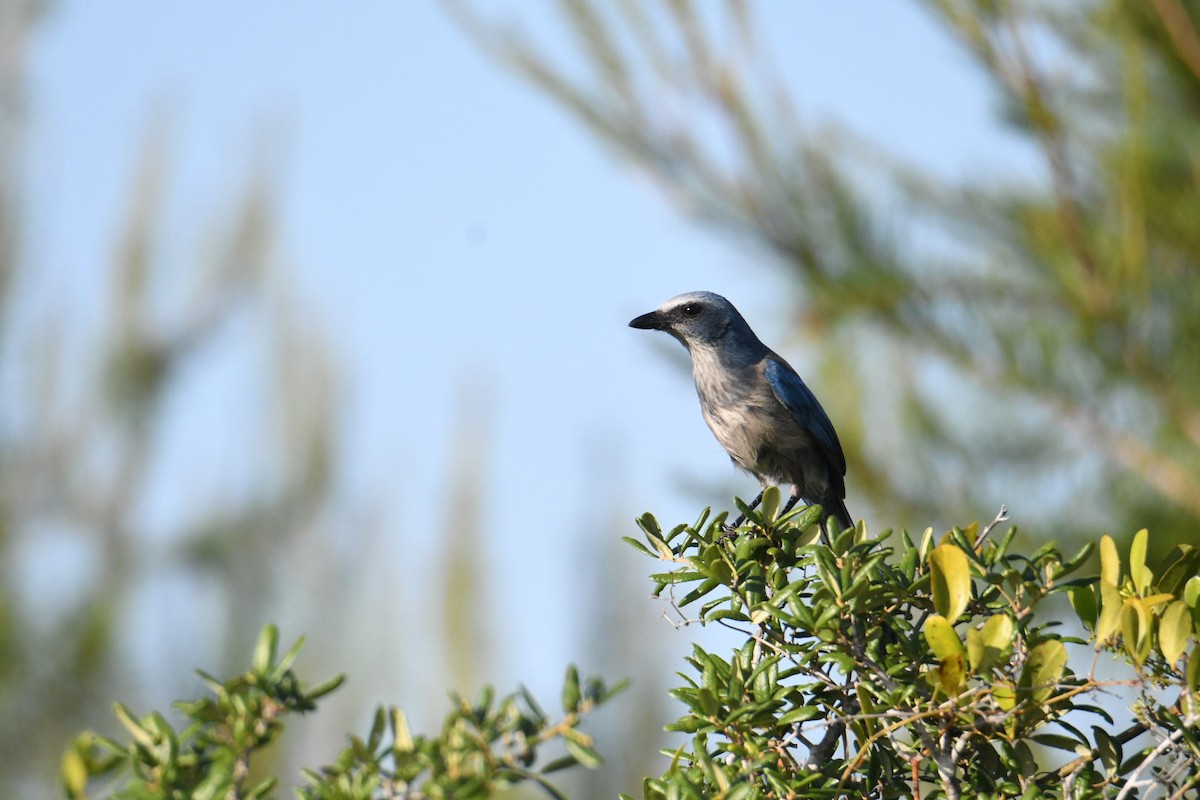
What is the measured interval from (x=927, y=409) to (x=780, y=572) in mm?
3182

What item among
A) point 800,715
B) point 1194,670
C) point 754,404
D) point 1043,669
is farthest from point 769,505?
point 754,404

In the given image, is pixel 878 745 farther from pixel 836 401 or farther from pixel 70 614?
pixel 70 614

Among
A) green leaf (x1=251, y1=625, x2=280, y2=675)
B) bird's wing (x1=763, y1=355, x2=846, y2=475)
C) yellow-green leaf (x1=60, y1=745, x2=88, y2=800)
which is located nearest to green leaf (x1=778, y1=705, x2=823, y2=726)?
green leaf (x1=251, y1=625, x2=280, y2=675)

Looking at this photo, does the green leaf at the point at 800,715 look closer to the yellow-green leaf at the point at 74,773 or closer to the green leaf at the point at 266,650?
the green leaf at the point at 266,650

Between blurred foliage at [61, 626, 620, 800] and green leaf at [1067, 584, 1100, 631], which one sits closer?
green leaf at [1067, 584, 1100, 631]

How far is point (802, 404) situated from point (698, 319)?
17.3 inches

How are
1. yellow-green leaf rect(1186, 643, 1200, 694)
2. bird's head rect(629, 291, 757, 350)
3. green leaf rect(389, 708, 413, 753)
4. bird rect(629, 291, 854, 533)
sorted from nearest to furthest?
yellow-green leaf rect(1186, 643, 1200, 694), green leaf rect(389, 708, 413, 753), bird rect(629, 291, 854, 533), bird's head rect(629, 291, 757, 350)

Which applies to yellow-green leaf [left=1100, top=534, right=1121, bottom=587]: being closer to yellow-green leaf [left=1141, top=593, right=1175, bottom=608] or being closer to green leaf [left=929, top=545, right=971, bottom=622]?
yellow-green leaf [left=1141, top=593, right=1175, bottom=608]

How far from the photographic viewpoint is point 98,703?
494 inches

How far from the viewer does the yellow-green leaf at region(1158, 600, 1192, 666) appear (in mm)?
1623

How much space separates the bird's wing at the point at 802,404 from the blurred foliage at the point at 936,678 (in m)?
2.15

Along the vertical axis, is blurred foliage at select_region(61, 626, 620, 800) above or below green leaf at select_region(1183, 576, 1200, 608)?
below

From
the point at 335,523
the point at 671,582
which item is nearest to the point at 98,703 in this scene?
the point at 335,523

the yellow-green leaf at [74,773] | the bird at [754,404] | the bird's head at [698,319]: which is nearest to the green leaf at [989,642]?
the yellow-green leaf at [74,773]
